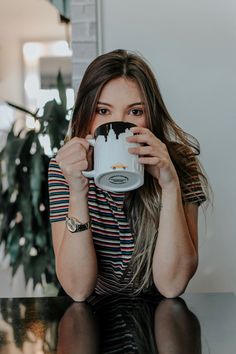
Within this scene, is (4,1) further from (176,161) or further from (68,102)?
(176,161)

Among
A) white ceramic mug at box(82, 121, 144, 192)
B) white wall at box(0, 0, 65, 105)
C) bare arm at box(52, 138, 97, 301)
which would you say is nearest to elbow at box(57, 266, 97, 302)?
bare arm at box(52, 138, 97, 301)

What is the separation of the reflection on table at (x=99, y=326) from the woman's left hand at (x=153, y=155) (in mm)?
217

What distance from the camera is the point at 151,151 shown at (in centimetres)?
106

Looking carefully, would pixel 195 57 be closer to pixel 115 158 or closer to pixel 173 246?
pixel 173 246

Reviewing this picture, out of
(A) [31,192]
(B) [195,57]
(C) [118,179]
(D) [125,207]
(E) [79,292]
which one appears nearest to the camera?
(C) [118,179]

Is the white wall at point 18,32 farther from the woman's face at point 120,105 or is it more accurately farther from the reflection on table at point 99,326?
the reflection on table at point 99,326

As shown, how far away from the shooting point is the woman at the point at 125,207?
115 centimetres

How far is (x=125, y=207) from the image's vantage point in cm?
129

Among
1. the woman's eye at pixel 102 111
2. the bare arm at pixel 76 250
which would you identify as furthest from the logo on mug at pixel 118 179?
the woman's eye at pixel 102 111

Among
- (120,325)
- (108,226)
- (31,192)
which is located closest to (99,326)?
(120,325)

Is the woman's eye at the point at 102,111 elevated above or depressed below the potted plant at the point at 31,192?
above

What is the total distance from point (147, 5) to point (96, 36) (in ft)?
0.67

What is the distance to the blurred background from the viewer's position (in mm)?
2258

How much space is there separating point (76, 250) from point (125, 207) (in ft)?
0.53
